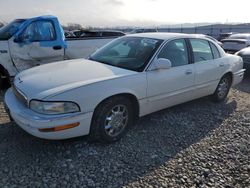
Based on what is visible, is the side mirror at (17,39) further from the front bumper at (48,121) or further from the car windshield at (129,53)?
the front bumper at (48,121)

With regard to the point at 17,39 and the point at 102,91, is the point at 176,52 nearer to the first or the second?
the point at 102,91

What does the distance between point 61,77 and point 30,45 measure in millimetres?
3101

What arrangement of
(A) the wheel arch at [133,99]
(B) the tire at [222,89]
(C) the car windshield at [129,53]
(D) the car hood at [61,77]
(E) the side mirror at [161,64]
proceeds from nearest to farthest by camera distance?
1. (D) the car hood at [61,77]
2. (A) the wheel arch at [133,99]
3. (E) the side mirror at [161,64]
4. (C) the car windshield at [129,53]
5. (B) the tire at [222,89]

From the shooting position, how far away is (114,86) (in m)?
3.32

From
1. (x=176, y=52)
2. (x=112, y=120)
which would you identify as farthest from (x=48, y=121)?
(x=176, y=52)

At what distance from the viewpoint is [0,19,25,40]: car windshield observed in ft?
19.3

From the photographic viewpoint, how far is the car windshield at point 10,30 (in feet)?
19.3

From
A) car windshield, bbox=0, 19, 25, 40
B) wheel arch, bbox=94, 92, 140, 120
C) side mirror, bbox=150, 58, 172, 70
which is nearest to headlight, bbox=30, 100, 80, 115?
wheel arch, bbox=94, 92, 140, 120

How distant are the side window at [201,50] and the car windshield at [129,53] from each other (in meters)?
0.87

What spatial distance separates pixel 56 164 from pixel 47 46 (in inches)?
157

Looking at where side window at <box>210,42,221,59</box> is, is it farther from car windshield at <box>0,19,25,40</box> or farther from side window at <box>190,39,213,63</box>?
car windshield at <box>0,19,25,40</box>

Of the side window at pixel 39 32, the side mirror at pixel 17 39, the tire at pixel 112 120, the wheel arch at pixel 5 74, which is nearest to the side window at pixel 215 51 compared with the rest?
the tire at pixel 112 120

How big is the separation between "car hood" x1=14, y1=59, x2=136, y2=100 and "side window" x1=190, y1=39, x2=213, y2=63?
5.34 feet

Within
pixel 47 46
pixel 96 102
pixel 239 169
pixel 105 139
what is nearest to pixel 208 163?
pixel 239 169
